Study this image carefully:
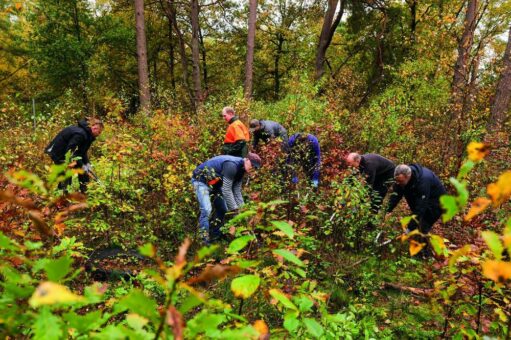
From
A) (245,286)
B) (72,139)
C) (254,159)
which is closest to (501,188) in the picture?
(245,286)

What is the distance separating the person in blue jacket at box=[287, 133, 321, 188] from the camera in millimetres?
6007

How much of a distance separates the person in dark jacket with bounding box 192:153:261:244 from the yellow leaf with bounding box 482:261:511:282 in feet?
12.5

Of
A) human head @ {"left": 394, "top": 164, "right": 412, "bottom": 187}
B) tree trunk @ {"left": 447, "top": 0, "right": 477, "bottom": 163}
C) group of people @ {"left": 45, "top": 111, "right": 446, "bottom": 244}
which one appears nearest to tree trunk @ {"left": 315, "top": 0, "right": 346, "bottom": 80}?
tree trunk @ {"left": 447, "top": 0, "right": 477, "bottom": 163}

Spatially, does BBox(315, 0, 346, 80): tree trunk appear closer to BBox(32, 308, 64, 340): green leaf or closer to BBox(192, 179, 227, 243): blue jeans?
BBox(192, 179, 227, 243): blue jeans

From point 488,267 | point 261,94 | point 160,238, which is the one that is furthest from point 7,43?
point 488,267

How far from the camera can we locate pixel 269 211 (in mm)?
4746

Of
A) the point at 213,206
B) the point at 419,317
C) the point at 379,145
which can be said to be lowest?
the point at 419,317

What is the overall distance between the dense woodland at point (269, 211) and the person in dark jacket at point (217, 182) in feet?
0.96

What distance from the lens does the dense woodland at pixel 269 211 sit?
104 cm

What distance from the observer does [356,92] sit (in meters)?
11.2

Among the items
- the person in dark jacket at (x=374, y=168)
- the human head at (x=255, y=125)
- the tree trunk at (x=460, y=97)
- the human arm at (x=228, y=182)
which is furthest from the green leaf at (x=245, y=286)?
the tree trunk at (x=460, y=97)

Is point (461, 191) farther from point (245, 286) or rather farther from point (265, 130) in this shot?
point (265, 130)

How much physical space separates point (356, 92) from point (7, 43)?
1935 centimetres

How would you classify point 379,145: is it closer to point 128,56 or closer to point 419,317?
point 419,317
